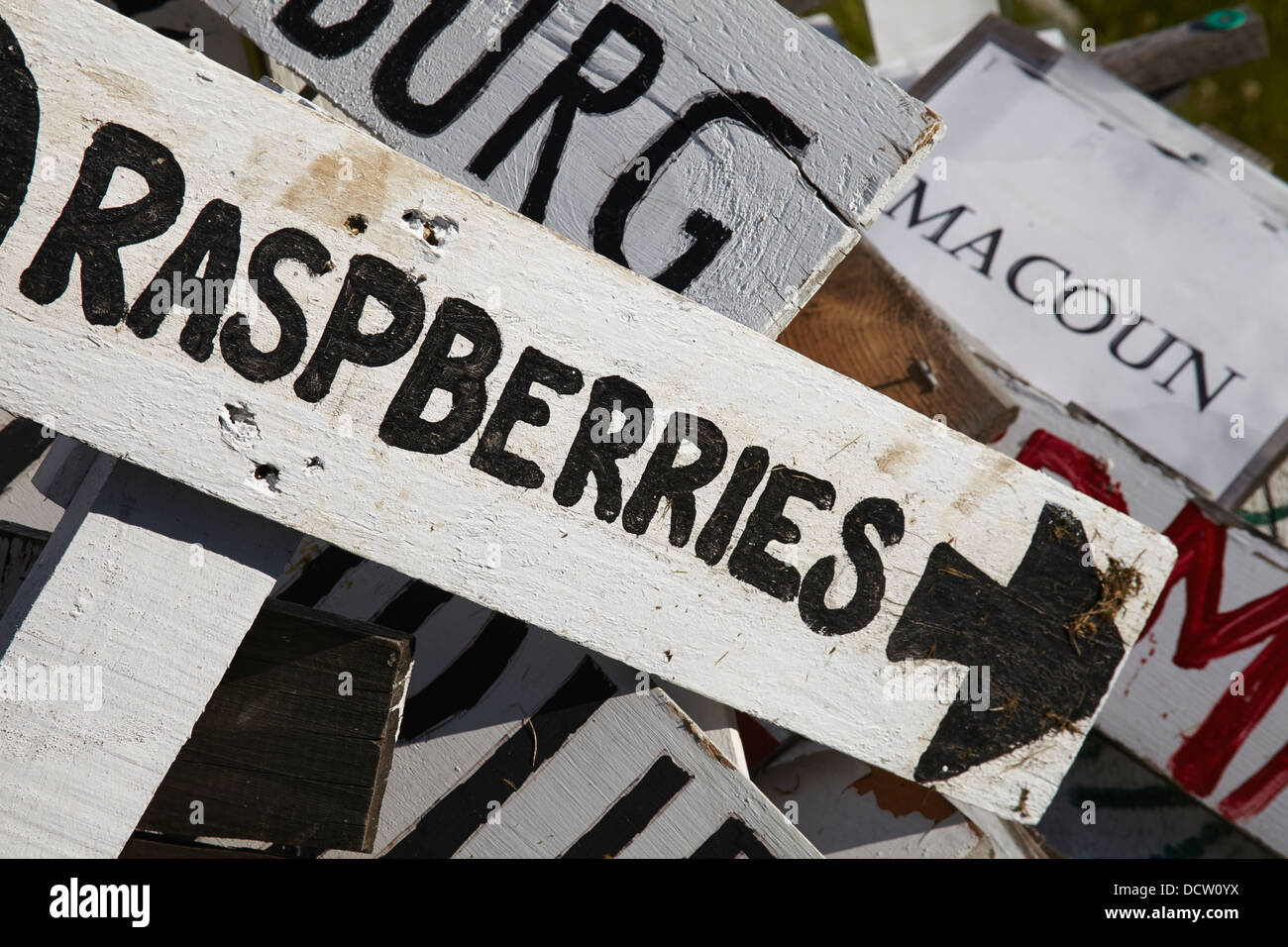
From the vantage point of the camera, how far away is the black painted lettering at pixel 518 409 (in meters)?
1.79

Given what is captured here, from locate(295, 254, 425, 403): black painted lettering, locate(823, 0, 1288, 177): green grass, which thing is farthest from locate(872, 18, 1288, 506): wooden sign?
locate(295, 254, 425, 403): black painted lettering

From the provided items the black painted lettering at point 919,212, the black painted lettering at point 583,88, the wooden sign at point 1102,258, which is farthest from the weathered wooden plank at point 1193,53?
the black painted lettering at point 583,88

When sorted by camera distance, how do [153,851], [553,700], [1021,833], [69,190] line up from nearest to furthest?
[69,190]
[153,851]
[553,700]
[1021,833]

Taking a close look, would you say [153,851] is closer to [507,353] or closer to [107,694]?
[107,694]

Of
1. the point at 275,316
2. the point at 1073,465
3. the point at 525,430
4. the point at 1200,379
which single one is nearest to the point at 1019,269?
the point at 1200,379

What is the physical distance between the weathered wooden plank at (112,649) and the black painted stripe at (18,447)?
3.71 feet

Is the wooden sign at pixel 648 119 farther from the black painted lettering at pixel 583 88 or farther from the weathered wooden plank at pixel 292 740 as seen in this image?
the weathered wooden plank at pixel 292 740

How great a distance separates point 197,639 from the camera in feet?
5.73

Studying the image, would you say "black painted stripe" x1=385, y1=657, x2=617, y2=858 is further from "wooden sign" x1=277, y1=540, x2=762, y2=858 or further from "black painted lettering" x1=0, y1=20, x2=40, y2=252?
"black painted lettering" x1=0, y1=20, x2=40, y2=252

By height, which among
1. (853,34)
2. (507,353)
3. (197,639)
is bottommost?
(197,639)

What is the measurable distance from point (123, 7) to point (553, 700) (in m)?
2.56

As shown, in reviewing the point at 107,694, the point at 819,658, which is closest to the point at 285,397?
the point at 107,694

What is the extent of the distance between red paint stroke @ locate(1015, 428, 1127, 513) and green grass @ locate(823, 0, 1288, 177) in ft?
11.3

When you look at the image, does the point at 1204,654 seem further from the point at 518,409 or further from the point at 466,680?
the point at 518,409
